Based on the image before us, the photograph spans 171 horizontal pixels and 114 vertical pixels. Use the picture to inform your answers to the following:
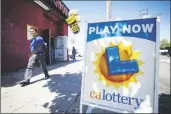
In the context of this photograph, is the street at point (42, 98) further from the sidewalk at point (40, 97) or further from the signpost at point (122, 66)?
the signpost at point (122, 66)

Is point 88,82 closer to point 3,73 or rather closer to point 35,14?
point 3,73

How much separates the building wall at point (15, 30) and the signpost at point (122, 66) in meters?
5.30

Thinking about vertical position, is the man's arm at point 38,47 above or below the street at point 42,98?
above

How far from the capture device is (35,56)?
5793mm

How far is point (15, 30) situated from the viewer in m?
7.97

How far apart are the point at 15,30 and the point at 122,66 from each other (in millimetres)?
6583

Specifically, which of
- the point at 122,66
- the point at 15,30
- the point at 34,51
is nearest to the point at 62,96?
the point at 34,51

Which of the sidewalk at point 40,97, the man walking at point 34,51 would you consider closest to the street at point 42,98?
the sidewalk at point 40,97

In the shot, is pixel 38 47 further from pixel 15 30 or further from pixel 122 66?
pixel 122 66

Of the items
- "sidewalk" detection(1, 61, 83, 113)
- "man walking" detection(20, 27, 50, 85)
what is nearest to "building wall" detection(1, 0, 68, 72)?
"sidewalk" detection(1, 61, 83, 113)

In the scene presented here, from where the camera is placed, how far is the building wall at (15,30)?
7.21 m

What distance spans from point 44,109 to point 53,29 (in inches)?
438

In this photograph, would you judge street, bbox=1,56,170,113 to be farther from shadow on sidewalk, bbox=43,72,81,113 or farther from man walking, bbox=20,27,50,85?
man walking, bbox=20,27,50,85

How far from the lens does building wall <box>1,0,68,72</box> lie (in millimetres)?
7207
